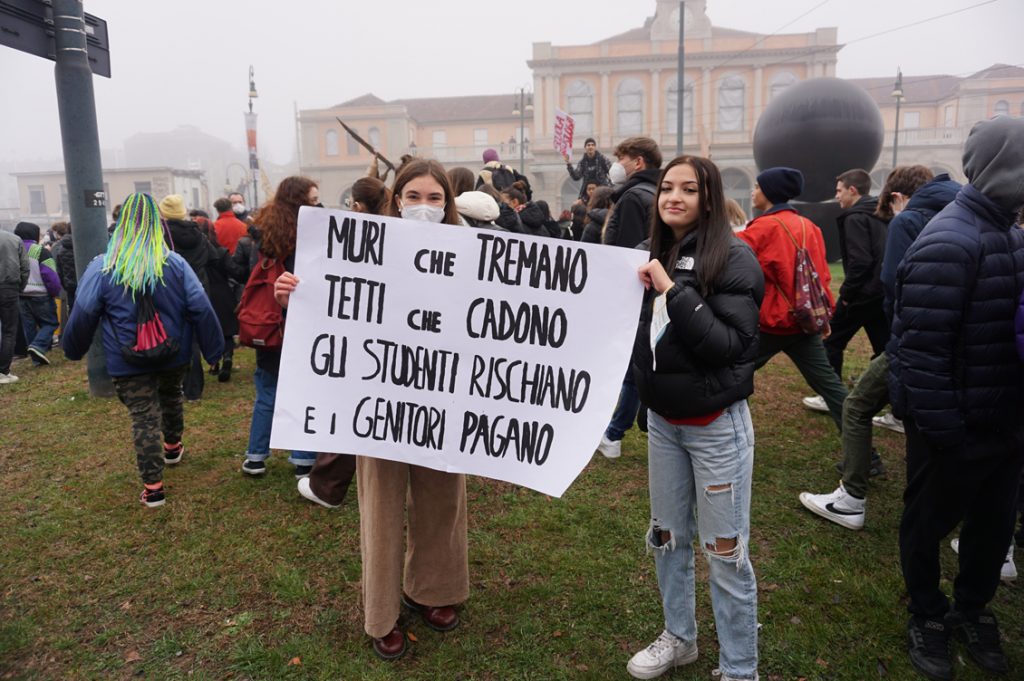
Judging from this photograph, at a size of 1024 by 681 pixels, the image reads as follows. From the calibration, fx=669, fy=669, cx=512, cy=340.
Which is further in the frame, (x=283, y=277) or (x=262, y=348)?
(x=262, y=348)

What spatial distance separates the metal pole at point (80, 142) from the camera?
6.57m

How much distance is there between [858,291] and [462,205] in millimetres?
3355

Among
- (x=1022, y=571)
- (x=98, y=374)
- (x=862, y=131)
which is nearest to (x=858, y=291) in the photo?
(x=1022, y=571)

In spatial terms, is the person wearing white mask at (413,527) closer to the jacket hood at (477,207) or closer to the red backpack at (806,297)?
the jacket hood at (477,207)

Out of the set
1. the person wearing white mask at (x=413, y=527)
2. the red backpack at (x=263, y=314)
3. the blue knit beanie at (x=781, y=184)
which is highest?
the blue knit beanie at (x=781, y=184)

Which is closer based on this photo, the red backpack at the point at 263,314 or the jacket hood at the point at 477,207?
the jacket hood at the point at 477,207

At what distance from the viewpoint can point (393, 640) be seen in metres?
3.01

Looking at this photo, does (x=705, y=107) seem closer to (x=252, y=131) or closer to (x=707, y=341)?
(x=252, y=131)

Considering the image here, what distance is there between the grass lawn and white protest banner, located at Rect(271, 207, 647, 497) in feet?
3.31

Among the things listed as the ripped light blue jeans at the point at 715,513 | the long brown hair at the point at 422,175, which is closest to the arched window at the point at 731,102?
the long brown hair at the point at 422,175

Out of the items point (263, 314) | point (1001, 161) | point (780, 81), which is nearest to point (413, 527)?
point (263, 314)

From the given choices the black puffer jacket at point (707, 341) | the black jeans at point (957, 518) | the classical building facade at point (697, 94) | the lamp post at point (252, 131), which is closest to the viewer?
the black puffer jacket at point (707, 341)

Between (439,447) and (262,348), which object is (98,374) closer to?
(262,348)

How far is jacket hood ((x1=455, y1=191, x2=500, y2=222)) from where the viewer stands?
374 centimetres
